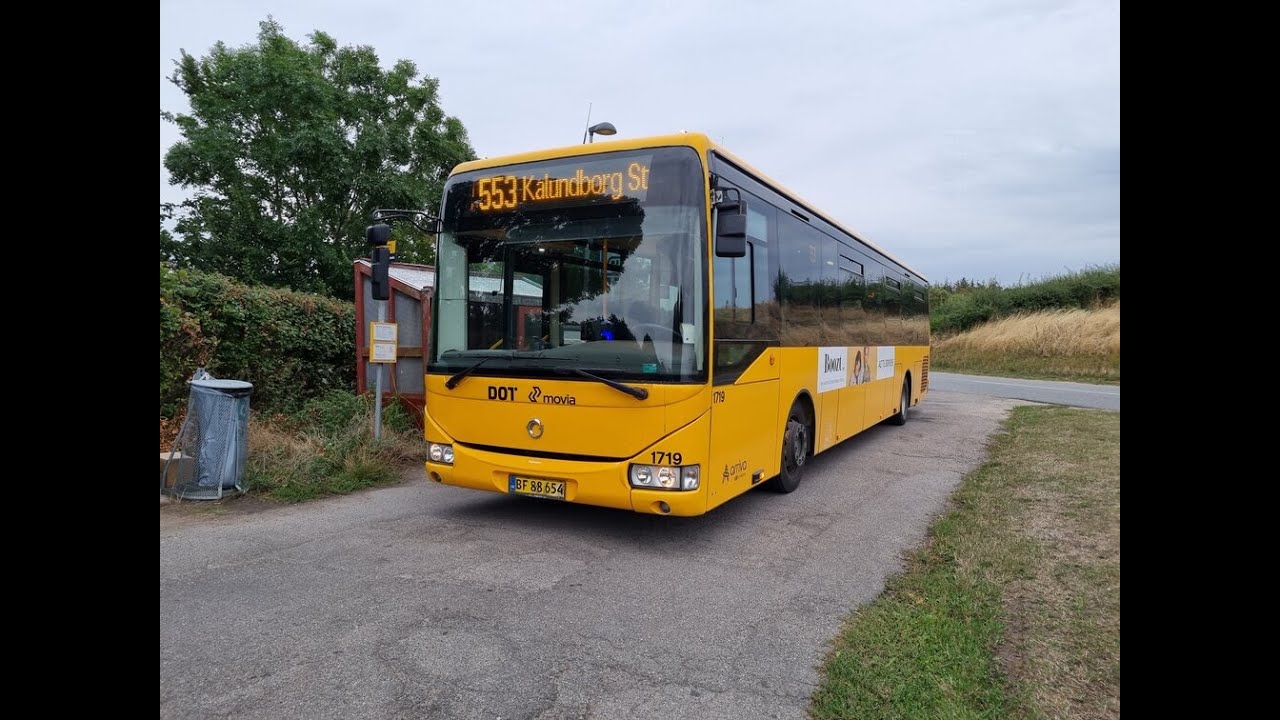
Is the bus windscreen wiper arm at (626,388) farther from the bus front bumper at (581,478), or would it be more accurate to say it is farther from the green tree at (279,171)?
the green tree at (279,171)

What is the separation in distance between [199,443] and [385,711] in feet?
16.7

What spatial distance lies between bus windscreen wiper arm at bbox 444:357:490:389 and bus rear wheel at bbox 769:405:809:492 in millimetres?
2993

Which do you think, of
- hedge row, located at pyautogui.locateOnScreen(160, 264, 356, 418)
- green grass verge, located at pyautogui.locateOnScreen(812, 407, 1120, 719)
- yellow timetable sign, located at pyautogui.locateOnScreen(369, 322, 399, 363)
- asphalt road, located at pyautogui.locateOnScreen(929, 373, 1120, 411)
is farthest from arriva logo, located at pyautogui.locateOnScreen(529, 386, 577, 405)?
asphalt road, located at pyautogui.locateOnScreen(929, 373, 1120, 411)

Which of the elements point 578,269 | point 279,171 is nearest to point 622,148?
point 578,269

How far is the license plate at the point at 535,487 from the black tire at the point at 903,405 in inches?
352

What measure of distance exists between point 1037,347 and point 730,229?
97.6 ft

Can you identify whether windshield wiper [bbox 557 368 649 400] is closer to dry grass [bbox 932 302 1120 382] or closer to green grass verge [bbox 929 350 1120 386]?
green grass verge [bbox 929 350 1120 386]

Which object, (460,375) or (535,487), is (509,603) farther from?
(460,375)

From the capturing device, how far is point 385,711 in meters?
2.92

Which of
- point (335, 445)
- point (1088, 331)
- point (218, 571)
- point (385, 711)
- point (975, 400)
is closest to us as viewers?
point (385, 711)

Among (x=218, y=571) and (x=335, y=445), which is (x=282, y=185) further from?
(x=218, y=571)

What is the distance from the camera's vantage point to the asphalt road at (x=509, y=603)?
3105 millimetres
